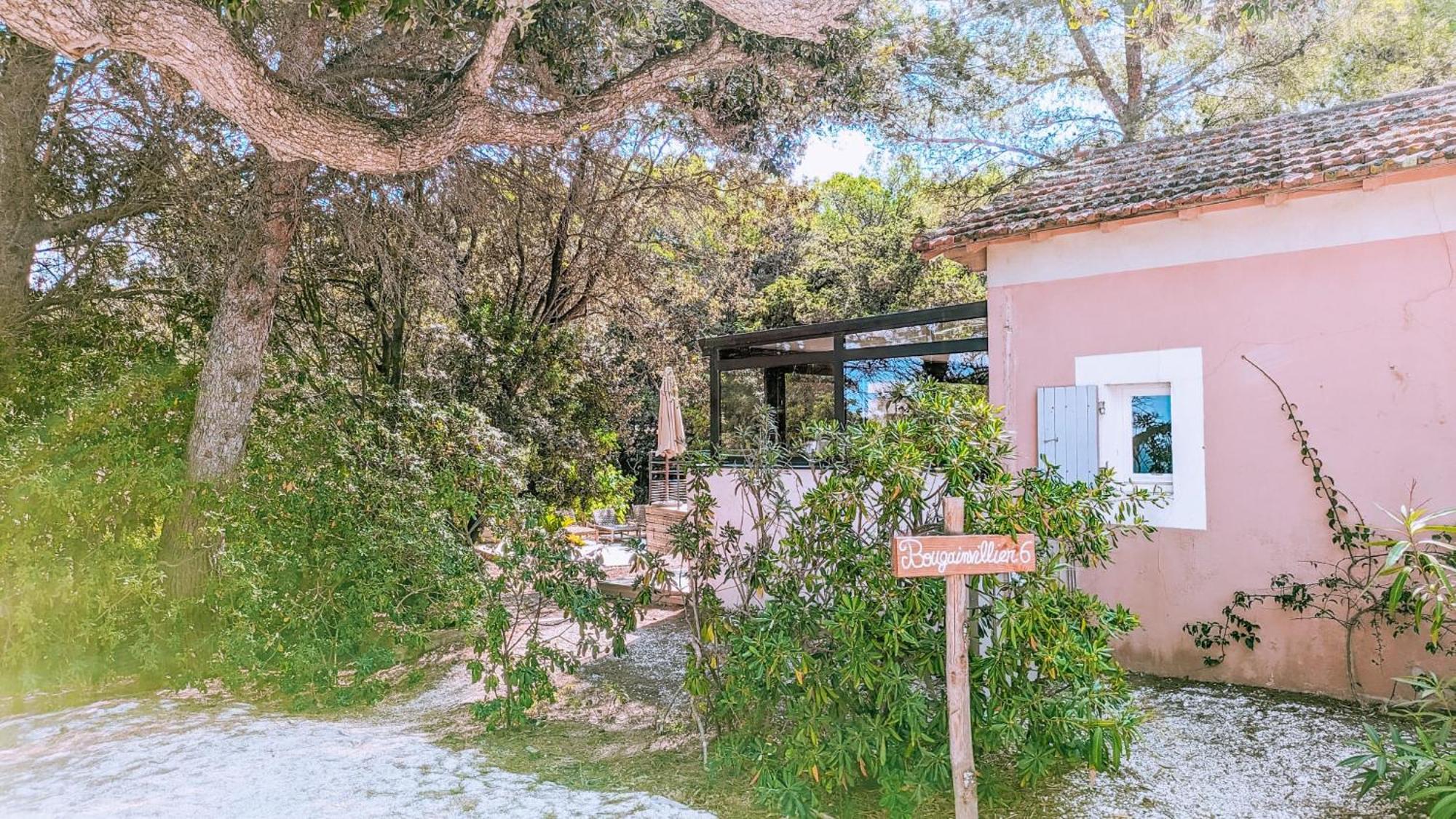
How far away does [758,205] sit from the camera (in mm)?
11219

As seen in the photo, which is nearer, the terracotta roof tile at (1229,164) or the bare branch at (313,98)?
the bare branch at (313,98)

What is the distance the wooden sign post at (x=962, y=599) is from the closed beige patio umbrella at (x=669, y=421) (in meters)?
6.37

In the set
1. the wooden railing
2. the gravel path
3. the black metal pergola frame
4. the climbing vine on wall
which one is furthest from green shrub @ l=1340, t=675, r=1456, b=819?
the wooden railing

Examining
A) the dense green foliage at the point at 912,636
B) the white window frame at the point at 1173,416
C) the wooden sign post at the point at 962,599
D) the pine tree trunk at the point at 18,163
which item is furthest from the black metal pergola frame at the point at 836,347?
the pine tree trunk at the point at 18,163

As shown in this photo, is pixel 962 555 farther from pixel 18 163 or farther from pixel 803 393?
pixel 18 163

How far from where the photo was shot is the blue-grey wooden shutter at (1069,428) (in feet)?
24.1

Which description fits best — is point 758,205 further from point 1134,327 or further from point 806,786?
point 806,786

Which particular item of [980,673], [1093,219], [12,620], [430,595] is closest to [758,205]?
[1093,219]

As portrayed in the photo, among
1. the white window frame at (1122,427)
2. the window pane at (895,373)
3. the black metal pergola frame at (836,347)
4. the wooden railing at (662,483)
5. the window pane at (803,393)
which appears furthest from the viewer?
the wooden railing at (662,483)

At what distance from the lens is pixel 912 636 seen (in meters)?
4.40

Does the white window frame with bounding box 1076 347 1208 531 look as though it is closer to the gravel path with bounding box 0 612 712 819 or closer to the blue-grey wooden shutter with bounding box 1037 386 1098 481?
the blue-grey wooden shutter with bounding box 1037 386 1098 481

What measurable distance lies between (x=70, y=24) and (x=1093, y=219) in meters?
7.09

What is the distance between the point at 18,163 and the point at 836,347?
25.8 ft

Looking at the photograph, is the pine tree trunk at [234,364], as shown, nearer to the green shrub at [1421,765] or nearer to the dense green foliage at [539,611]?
the dense green foliage at [539,611]
